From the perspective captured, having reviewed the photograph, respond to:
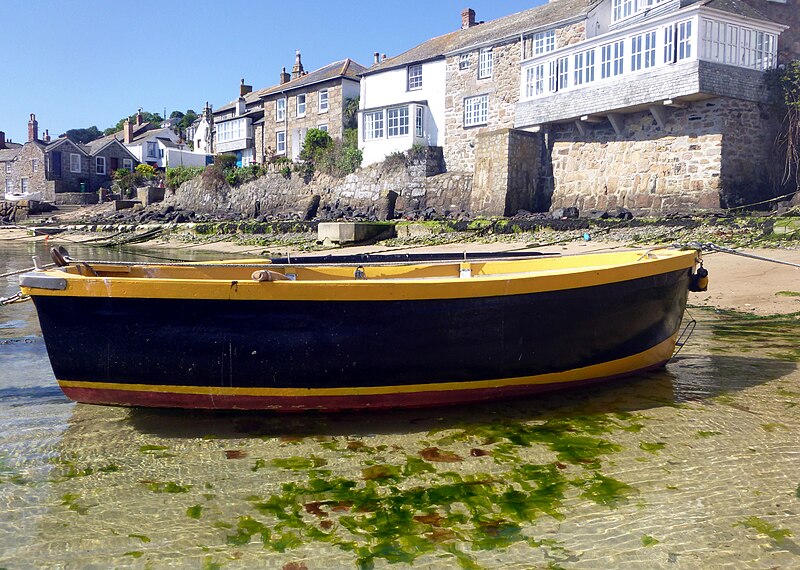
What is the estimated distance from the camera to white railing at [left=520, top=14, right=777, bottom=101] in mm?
19531

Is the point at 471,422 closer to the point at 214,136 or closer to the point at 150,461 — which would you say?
the point at 150,461

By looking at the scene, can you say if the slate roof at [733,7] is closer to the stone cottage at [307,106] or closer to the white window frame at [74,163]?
the stone cottage at [307,106]

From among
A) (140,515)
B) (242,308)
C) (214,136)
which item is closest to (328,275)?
(242,308)

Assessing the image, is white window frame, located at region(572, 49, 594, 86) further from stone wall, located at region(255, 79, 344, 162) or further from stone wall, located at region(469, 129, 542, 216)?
stone wall, located at region(255, 79, 344, 162)

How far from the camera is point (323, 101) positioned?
3759 cm

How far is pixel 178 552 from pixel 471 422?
217cm

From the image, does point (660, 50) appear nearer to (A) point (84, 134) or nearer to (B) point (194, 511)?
(B) point (194, 511)

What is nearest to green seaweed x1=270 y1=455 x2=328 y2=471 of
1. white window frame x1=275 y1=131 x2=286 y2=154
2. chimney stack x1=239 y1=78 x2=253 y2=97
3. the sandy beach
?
the sandy beach

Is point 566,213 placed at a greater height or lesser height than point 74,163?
lesser

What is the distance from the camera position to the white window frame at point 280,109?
40.5 metres

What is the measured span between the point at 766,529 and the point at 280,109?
135 ft

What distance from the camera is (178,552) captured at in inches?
110

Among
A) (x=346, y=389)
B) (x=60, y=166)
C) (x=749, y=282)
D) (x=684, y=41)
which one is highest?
(x=684, y=41)

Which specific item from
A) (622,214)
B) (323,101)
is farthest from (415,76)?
(622,214)
